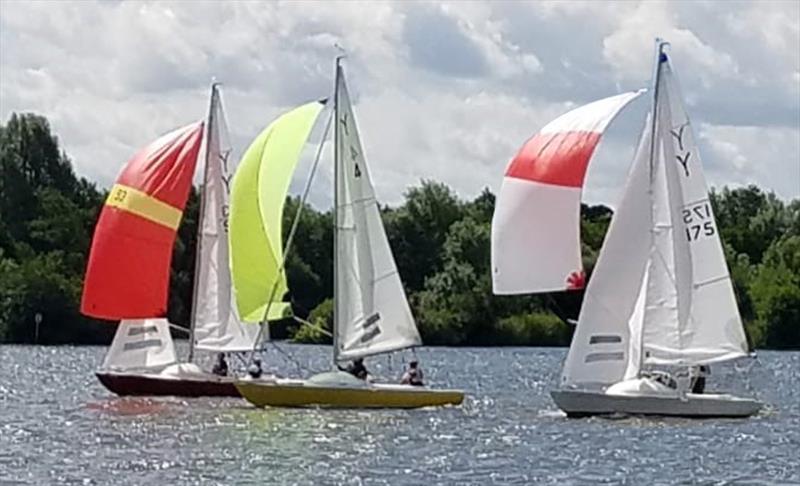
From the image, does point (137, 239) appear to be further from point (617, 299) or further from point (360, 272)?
point (617, 299)

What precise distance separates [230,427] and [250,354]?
775 cm

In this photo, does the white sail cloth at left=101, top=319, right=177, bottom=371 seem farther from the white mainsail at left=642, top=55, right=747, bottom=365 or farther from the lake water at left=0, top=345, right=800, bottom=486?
the white mainsail at left=642, top=55, right=747, bottom=365

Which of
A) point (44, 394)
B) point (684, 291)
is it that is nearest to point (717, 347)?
point (684, 291)

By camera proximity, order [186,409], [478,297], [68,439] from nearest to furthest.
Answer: [68,439] → [186,409] → [478,297]

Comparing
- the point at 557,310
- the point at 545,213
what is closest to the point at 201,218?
the point at 545,213

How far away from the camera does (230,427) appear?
130 ft

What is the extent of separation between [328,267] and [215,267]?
61.4m

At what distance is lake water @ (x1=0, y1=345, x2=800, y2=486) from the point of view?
31812 mm

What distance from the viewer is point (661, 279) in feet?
131

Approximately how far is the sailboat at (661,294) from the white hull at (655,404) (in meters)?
0.02

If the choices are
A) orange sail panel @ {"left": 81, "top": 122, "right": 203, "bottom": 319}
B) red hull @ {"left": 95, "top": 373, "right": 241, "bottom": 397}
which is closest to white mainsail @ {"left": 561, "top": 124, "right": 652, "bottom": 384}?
red hull @ {"left": 95, "top": 373, "right": 241, "bottom": 397}

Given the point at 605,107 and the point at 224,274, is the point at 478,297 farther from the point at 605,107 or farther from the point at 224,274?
the point at 605,107

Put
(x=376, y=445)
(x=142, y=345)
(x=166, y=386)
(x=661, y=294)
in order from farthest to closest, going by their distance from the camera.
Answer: (x=142, y=345) → (x=166, y=386) → (x=661, y=294) → (x=376, y=445)

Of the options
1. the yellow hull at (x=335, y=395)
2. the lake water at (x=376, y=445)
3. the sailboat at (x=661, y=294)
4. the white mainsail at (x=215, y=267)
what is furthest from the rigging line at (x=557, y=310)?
the sailboat at (x=661, y=294)
